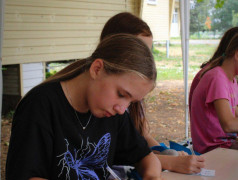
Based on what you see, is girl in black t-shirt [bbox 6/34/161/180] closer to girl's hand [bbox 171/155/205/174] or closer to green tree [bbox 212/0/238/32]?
girl's hand [bbox 171/155/205/174]

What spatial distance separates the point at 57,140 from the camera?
52.1 inches

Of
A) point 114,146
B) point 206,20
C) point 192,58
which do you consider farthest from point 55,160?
point 206,20

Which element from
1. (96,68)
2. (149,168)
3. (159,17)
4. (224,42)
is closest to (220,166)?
(149,168)

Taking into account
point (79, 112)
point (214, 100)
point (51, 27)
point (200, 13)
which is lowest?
point (214, 100)

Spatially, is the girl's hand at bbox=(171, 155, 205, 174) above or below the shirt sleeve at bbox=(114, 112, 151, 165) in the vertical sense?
below

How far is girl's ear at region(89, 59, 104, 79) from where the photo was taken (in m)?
1.37

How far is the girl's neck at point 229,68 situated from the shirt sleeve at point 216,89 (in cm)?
15

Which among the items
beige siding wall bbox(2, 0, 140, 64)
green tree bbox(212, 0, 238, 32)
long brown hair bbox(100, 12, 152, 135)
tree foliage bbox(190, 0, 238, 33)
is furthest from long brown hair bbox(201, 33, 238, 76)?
green tree bbox(212, 0, 238, 32)

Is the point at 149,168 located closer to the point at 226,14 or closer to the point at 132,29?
the point at 132,29

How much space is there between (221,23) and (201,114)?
57.6ft

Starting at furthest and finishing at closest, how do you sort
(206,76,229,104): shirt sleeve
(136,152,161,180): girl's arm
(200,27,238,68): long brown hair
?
(200,27,238,68): long brown hair < (206,76,229,104): shirt sleeve < (136,152,161,180): girl's arm

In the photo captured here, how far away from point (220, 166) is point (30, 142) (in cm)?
104

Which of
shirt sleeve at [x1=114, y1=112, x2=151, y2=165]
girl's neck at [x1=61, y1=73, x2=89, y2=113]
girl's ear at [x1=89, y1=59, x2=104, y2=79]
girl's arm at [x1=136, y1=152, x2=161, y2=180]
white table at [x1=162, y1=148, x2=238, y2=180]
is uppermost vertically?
girl's ear at [x1=89, y1=59, x2=104, y2=79]

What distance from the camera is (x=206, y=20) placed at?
22.1m
